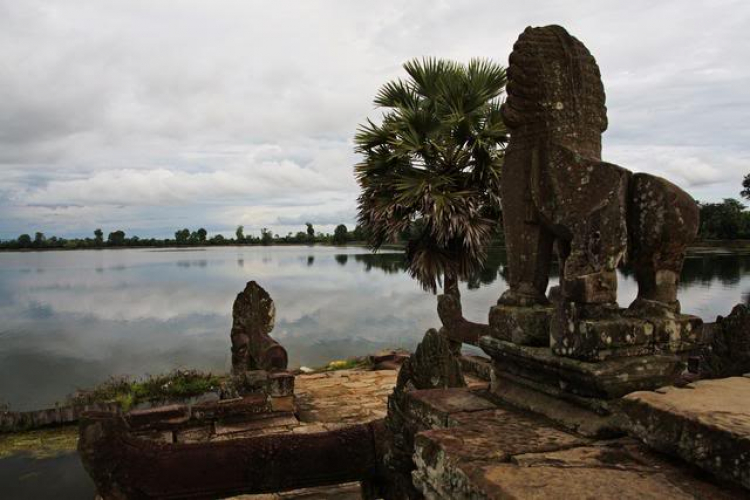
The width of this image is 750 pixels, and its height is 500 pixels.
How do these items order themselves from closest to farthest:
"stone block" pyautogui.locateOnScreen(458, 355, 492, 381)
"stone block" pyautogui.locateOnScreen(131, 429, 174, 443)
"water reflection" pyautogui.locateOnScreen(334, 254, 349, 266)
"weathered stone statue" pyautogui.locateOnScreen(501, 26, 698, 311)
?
"weathered stone statue" pyautogui.locateOnScreen(501, 26, 698, 311), "stone block" pyautogui.locateOnScreen(131, 429, 174, 443), "stone block" pyautogui.locateOnScreen(458, 355, 492, 381), "water reflection" pyautogui.locateOnScreen(334, 254, 349, 266)

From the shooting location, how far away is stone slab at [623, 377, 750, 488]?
159 centimetres

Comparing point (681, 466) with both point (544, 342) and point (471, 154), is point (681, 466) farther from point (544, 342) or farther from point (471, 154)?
point (471, 154)

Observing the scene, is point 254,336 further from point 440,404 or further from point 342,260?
point 342,260

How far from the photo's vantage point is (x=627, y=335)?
7.90 ft

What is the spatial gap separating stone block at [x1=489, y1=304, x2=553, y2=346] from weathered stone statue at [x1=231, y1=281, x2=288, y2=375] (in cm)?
538

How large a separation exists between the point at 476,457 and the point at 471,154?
864 centimetres

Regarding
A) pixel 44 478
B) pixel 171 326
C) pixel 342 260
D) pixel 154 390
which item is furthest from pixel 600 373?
pixel 342 260

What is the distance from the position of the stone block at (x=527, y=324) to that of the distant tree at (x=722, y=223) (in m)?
42.0

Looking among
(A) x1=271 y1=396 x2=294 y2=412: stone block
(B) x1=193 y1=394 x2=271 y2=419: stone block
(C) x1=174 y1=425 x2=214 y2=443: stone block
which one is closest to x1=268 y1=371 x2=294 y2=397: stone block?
(A) x1=271 y1=396 x2=294 y2=412: stone block

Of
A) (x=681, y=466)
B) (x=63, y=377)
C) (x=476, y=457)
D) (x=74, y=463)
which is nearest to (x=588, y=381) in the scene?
(x=681, y=466)

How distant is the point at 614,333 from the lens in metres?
2.38

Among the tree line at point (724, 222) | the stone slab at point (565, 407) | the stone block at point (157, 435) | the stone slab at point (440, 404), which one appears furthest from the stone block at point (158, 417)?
the tree line at point (724, 222)

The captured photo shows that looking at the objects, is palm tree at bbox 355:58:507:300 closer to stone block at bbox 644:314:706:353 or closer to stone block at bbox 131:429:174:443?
stone block at bbox 131:429:174:443

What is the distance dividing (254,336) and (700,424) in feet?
24.4
